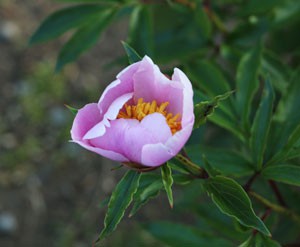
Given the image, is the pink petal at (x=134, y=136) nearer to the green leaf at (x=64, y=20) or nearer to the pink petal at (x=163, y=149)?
the pink petal at (x=163, y=149)

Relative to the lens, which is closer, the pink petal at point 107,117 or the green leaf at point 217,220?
the pink petal at point 107,117

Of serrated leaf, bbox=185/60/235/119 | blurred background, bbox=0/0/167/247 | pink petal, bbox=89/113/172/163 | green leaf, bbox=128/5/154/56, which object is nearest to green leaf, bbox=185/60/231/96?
serrated leaf, bbox=185/60/235/119

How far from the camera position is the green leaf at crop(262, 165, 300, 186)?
3.38ft

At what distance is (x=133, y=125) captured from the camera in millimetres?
881

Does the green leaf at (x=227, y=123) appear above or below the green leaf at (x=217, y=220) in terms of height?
above

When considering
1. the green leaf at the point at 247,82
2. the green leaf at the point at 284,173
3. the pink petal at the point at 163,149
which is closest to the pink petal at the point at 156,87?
the pink petal at the point at 163,149

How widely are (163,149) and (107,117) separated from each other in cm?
10

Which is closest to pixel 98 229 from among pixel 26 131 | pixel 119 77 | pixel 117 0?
pixel 26 131

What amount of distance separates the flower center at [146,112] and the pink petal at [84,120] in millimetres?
37

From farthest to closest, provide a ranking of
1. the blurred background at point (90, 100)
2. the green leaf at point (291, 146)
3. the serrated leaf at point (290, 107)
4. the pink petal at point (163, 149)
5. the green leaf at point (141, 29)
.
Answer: the blurred background at point (90, 100) < the green leaf at point (141, 29) < the serrated leaf at point (290, 107) < the green leaf at point (291, 146) < the pink petal at point (163, 149)

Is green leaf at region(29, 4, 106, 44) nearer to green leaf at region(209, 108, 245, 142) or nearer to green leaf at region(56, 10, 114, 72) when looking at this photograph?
green leaf at region(56, 10, 114, 72)

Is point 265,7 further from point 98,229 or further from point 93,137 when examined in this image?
point 98,229

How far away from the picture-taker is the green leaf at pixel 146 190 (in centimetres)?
95

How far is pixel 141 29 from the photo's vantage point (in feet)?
4.77
